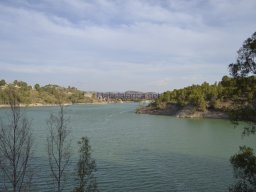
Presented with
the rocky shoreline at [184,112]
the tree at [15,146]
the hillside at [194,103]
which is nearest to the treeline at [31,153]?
the tree at [15,146]

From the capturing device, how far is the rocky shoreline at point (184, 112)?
10609 cm

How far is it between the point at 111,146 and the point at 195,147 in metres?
11.5

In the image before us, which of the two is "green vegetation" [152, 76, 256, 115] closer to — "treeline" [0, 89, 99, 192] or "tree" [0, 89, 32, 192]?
"treeline" [0, 89, 99, 192]

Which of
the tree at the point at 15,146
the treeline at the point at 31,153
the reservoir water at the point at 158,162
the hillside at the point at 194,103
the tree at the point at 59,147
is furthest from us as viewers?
the hillside at the point at 194,103

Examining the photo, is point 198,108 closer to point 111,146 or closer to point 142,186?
point 111,146

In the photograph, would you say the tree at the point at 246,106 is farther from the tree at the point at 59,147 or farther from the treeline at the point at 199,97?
the treeline at the point at 199,97

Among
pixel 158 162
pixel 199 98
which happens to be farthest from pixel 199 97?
pixel 158 162

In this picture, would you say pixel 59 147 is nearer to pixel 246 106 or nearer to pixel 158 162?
pixel 246 106

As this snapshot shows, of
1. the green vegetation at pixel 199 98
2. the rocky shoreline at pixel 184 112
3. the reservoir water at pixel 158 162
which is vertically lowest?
the reservoir water at pixel 158 162

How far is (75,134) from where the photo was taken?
63.2 metres

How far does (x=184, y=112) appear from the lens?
11369cm

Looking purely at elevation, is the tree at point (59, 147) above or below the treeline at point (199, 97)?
below

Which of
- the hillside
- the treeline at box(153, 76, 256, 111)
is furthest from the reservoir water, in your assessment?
the hillside

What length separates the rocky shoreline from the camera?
348ft
